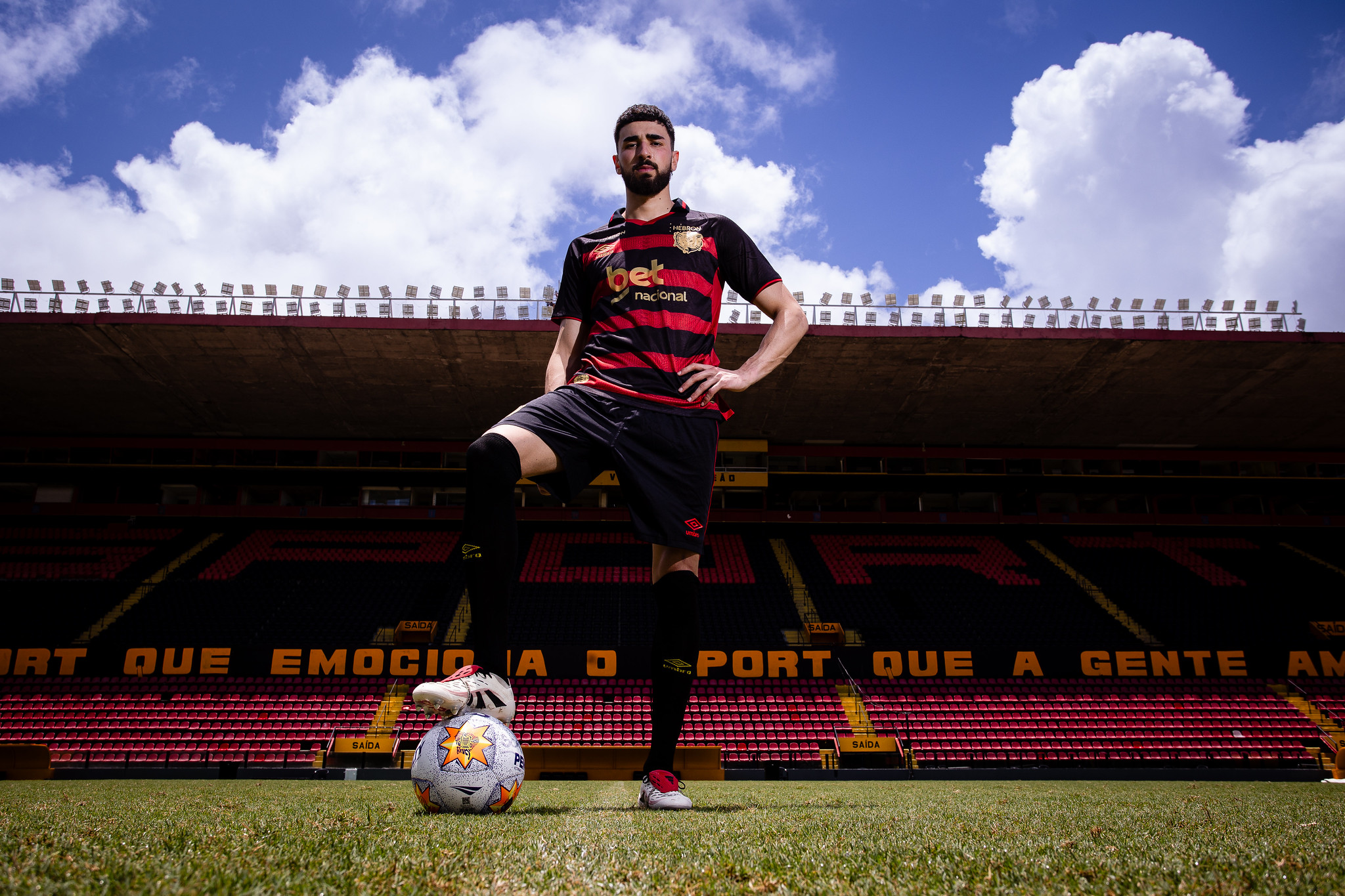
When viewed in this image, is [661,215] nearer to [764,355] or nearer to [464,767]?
[764,355]

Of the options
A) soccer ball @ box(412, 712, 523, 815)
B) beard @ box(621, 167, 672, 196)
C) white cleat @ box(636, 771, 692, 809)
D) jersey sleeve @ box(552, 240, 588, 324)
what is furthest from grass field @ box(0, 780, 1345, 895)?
beard @ box(621, 167, 672, 196)

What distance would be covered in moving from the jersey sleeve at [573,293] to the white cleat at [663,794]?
1861 millimetres

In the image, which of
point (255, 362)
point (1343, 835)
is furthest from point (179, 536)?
point (1343, 835)

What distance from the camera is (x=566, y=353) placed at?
315 centimetres

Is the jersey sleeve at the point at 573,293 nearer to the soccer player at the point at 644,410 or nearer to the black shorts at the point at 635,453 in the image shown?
the soccer player at the point at 644,410

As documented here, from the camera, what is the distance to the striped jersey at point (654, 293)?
293 centimetres

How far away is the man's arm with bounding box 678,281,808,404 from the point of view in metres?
2.95

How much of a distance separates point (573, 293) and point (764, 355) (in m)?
0.84

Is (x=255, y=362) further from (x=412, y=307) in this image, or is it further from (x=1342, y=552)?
(x=1342, y=552)

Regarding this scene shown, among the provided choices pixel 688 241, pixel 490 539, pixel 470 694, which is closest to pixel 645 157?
pixel 688 241

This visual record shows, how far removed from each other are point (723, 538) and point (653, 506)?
19727 millimetres

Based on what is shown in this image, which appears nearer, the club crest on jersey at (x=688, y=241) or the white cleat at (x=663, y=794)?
the white cleat at (x=663, y=794)

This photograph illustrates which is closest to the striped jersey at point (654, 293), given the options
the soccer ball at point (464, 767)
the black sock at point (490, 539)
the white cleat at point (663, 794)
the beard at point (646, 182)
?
the beard at point (646, 182)

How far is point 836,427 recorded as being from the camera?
69.0 ft
